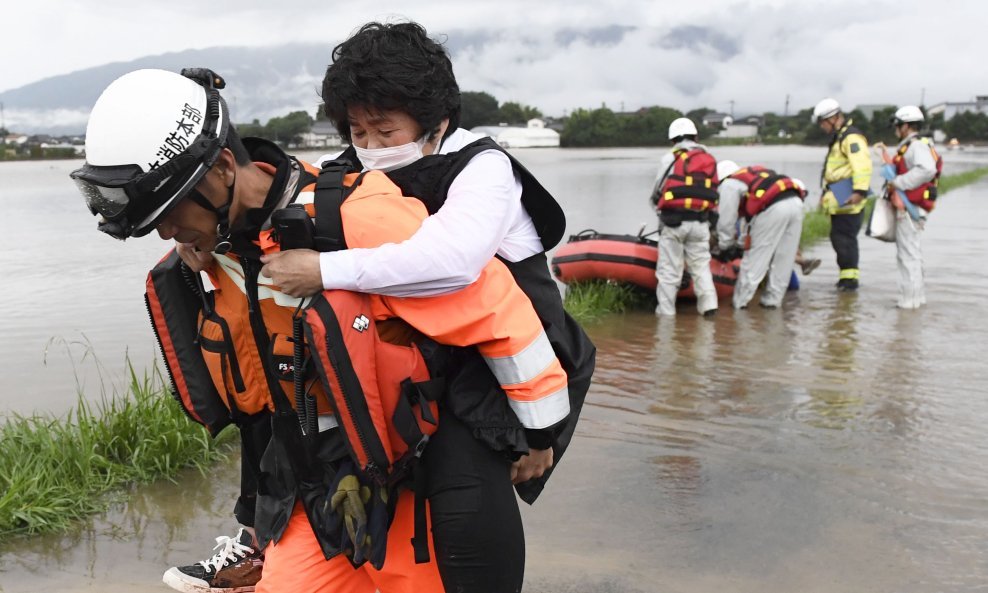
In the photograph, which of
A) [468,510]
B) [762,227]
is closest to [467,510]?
[468,510]

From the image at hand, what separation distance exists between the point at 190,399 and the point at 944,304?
8967 mm

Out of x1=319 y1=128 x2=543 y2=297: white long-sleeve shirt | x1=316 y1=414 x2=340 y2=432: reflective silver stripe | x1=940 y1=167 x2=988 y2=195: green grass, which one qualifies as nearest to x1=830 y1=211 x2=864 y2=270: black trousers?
x1=319 y1=128 x2=543 y2=297: white long-sleeve shirt

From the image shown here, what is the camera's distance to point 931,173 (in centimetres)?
894

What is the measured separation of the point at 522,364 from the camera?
188 cm

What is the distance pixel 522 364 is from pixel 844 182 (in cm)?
886

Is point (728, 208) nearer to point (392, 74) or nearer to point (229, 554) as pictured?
point (229, 554)

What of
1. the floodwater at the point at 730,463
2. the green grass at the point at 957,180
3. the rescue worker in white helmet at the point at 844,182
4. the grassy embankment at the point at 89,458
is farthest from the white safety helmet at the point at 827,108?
the green grass at the point at 957,180

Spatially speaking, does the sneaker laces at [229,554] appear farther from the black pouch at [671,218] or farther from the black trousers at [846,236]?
the black trousers at [846,236]

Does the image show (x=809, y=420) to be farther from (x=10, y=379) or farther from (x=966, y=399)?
(x=10, y=379)

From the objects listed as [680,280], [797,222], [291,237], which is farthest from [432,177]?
[797,222]

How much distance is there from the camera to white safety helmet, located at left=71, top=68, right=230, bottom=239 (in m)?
1.75

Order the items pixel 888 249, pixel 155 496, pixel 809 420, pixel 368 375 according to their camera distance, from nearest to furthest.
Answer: pixel 368 375
pixel 155 496
pixel 809 420
pixel 888 249

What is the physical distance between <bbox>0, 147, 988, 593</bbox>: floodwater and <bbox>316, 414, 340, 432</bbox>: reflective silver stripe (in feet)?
5.46

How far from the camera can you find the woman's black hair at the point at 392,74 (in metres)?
2.05
